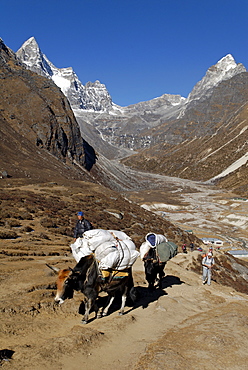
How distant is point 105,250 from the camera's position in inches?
367

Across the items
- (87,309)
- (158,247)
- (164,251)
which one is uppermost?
(158,247)

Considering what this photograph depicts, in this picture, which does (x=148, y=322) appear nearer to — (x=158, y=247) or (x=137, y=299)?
(x=137, y=299)

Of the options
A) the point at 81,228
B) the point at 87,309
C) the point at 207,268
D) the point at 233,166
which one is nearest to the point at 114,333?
the point at 87,309

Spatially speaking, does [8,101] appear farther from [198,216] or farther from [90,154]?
[198,216]

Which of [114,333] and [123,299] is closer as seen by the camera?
[114,333]

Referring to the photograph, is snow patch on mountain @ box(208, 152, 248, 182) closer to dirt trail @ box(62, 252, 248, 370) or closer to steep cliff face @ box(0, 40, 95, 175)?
steep cliff face @ box(0, 40, 95, 175)

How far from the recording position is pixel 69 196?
41.2m

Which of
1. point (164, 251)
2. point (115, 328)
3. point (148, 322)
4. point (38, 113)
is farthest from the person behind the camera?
point (38, 113)

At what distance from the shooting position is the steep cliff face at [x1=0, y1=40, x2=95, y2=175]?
305 ft

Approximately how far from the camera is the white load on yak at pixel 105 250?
9.27 metres

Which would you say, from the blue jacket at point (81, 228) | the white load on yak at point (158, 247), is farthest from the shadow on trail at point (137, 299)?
the blue jacket at point (81, 228)

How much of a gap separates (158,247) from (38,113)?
93.2 metres

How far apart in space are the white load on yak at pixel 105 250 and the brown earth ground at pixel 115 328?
1674 millimetres

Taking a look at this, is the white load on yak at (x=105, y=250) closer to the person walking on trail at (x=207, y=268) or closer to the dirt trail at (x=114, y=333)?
the dirt trail at (x=114, y=333)
